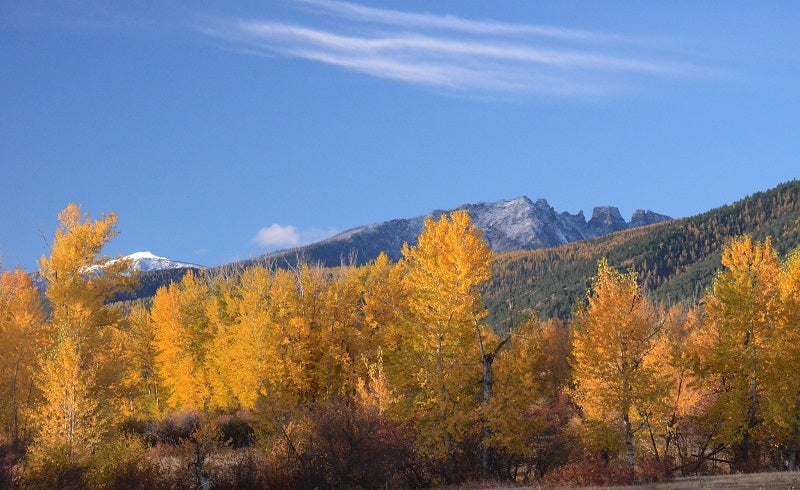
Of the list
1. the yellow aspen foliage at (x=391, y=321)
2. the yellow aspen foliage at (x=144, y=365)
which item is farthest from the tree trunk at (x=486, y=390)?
the yellow aspen foliage at (x=144, y=365)

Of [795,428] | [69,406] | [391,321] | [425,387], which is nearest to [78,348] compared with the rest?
[69,406]

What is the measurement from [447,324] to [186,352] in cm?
2989

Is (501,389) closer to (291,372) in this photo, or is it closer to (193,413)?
(291,372)

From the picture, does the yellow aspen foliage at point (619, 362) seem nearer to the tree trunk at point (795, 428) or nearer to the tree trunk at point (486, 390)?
the tree trunk at point (486, 390)

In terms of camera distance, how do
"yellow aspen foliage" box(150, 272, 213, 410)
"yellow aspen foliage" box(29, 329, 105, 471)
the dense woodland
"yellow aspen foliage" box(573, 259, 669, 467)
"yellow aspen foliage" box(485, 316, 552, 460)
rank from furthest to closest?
"yellow aspen foliage" box(150, 272, 213, 410)
"yellow aspen foliage" box(29, 329, 105, 471)
"yellow aspen foliage" box(573, 259, 669, 467)
the dense woodland
"yellow aspen foliage" box(485, 316, 552, 460)

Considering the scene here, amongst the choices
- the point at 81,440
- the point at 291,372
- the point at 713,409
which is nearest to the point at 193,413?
the point at 291,372

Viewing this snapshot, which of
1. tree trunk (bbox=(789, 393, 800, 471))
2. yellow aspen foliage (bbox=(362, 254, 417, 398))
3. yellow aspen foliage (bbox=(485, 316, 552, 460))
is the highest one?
yellow aspen foliage (bbox=(362, 254, 417, 398))

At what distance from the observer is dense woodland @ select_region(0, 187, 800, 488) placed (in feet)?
98.1

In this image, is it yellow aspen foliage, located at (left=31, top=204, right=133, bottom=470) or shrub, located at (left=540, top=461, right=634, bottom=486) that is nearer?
shrub, located at (left=540, top=461, right=634, bottom=486)

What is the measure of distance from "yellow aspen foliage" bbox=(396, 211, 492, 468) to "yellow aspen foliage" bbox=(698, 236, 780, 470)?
42.2 ft

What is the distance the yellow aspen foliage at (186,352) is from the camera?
51.6 meters

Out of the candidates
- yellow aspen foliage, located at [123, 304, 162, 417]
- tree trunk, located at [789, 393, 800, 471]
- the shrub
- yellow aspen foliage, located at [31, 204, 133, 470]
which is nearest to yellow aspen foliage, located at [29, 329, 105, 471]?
yellow aspen foliage, located at [31, 204, 133, 470]

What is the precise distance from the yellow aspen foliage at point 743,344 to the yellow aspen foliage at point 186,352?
33.8 meters

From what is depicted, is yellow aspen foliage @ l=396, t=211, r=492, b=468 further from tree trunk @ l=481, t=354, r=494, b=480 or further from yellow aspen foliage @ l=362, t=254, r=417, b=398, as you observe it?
yellow aspen foliage @ l=362, t=254, r=417, b=398
